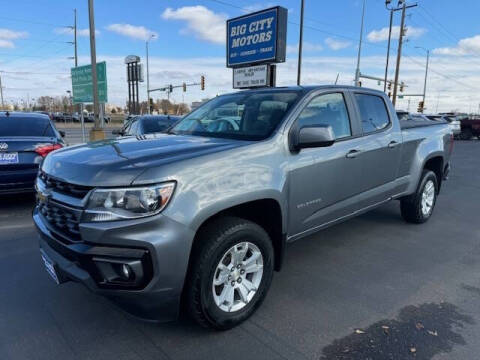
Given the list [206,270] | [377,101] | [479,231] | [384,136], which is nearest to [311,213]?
[206,270]

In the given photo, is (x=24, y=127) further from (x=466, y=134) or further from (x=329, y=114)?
(x=466, y=134)

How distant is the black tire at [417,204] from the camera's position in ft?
16.6

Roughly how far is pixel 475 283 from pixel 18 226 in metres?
5.61

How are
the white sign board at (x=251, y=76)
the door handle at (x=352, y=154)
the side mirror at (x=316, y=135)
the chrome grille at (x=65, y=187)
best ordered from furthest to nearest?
1. the white sign board at (x=251, y=76)
2. the door handle at (x=352, y=154)
3. the side mirror at (x=316, y=135)
4. the chrome grille at (x=65, y=187)

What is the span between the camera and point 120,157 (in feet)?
8.05

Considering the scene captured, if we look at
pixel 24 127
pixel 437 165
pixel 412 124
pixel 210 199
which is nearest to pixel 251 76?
pixel 24 127

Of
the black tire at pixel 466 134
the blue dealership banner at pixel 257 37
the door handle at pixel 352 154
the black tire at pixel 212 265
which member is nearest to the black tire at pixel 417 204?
the door handle at pixel 352 154

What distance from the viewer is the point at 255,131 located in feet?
10.3

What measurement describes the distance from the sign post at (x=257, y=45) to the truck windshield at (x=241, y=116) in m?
9.36

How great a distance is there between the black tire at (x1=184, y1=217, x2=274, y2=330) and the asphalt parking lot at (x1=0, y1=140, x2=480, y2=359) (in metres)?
0.14

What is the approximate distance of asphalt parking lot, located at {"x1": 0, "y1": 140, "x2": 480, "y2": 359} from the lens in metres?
2.48

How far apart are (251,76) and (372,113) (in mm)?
11121

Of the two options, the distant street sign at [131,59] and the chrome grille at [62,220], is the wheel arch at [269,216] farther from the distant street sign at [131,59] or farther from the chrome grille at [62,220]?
the distant street sign at [131,59]

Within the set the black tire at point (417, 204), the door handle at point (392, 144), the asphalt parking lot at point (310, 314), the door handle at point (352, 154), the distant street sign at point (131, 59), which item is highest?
the distant street sign at point (131, 59)
